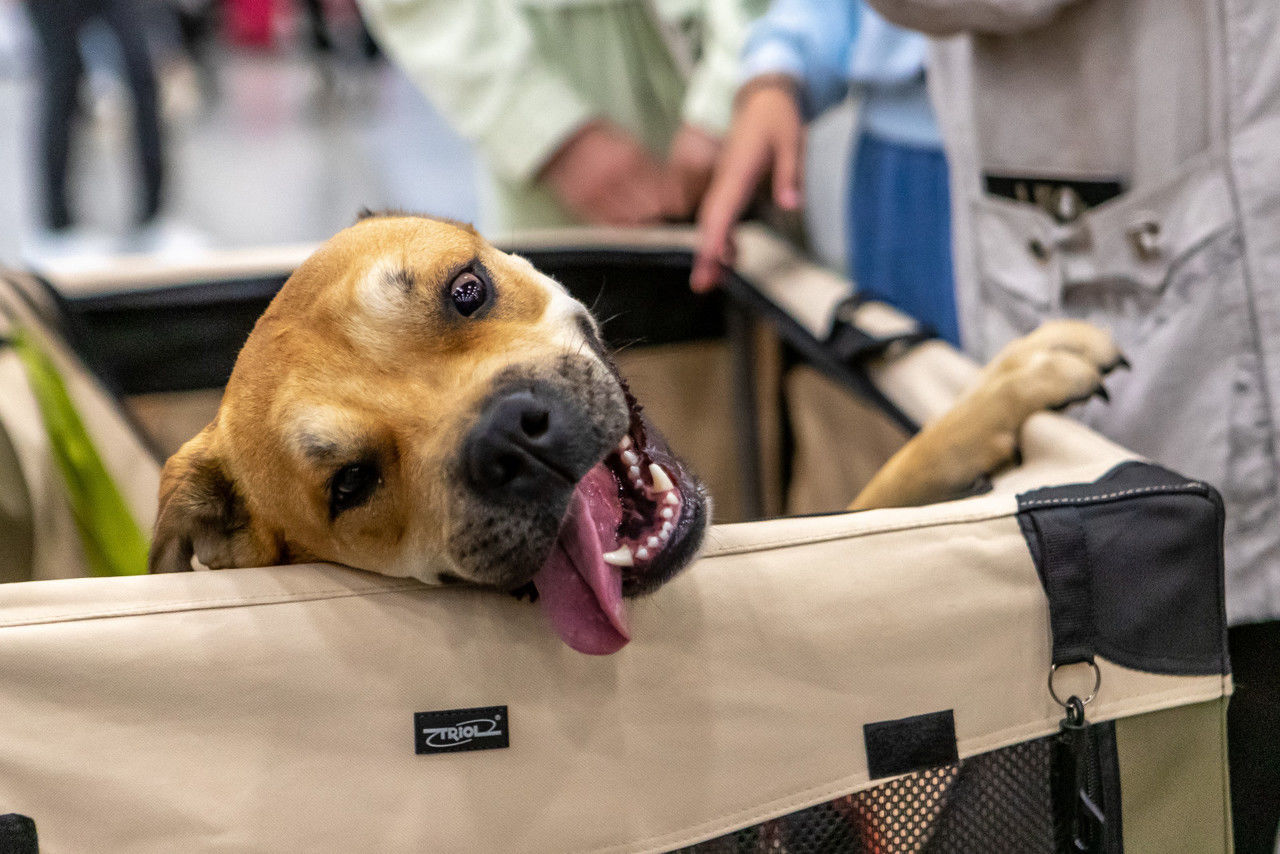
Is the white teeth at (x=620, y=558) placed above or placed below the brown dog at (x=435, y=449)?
below

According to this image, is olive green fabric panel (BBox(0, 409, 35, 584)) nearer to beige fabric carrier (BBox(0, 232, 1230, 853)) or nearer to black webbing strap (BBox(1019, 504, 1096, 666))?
beige fabric carrier (BBox(0, 232, 1230, 853))

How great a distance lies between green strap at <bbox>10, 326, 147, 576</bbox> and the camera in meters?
1.39

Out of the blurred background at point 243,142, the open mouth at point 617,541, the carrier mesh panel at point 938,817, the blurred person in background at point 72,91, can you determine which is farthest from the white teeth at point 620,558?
the blurred person in background at point 72,91

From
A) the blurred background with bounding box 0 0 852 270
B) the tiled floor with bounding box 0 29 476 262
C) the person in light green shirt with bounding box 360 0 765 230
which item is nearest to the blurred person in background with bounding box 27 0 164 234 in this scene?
the blurred background with bounding box 0 0 852 270

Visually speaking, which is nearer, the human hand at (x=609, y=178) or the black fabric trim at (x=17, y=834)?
the black fabric trim at (x=17, y=834)

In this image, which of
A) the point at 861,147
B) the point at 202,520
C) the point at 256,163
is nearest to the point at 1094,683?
the point at 202,520

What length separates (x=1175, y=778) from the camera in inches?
39.2

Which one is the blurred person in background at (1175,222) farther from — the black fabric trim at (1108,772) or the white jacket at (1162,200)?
the black fabric trim at (1108,772)

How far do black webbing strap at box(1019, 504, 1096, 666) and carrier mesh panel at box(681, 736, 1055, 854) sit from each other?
0.10 metres

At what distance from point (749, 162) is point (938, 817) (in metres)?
1.32

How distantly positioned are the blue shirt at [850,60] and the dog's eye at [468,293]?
0.89 m

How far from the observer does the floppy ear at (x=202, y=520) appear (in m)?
1.08

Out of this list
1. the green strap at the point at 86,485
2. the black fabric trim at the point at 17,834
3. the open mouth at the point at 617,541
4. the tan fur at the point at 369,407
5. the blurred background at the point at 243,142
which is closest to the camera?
the black fabric trim at the point at 17,834

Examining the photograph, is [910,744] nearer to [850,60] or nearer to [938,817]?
[938,817]
